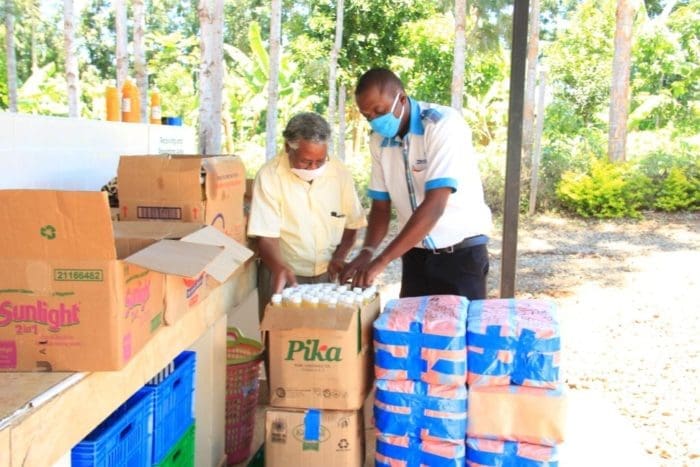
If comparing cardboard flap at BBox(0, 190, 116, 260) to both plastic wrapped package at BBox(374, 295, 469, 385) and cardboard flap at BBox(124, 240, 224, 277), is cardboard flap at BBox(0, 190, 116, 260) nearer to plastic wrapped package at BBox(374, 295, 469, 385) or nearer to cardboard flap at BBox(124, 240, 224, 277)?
cardboard flap at BBox(124, 240, 224, 277)

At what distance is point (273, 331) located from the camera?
7.69 ft

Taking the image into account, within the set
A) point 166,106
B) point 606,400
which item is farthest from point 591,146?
point 166,106

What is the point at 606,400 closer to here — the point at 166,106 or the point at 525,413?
the point at 525,413

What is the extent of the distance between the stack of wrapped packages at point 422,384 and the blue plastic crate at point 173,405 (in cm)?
68

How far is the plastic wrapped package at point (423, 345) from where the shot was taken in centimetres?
229

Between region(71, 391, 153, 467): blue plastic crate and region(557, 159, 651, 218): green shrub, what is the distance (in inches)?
442

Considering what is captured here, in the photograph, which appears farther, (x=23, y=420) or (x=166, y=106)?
(x=166, y=106)

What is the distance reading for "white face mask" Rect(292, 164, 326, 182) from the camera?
294 centimetres

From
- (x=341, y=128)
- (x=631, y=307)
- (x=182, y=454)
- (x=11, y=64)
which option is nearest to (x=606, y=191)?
(x=341, y=128)

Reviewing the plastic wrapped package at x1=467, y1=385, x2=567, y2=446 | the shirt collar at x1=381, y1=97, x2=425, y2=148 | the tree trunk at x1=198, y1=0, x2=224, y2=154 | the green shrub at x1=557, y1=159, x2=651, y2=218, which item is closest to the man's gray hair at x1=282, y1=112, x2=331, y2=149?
the shirt collar at x1=381, y1=97, x2=425, y2=148

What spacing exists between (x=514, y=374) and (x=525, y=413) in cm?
13

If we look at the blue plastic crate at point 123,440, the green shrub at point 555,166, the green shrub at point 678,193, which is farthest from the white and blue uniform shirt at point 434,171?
the green shrub at point 678,193

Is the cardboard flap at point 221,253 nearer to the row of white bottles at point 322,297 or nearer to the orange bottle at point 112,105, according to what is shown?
the row of white bottles at point 322,297

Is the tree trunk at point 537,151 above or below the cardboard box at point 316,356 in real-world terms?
above
